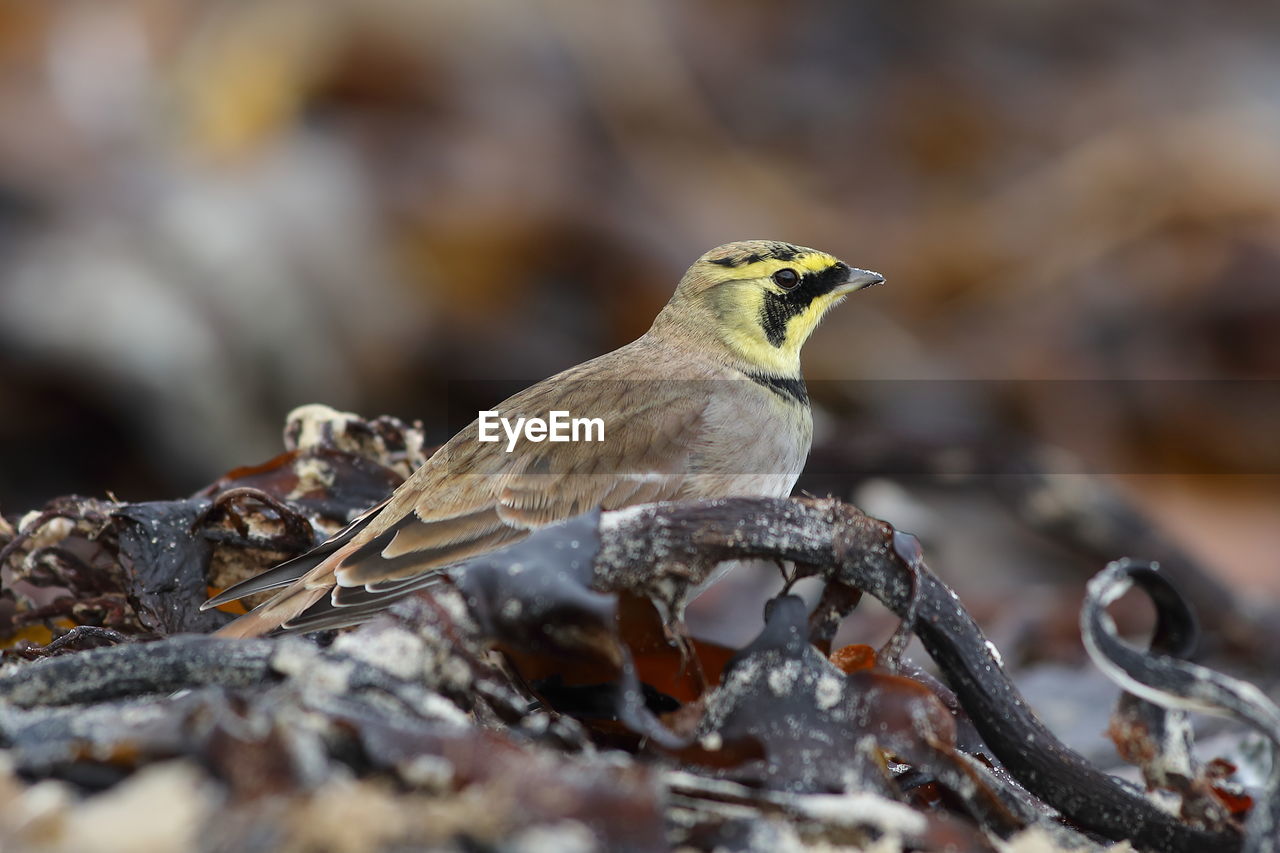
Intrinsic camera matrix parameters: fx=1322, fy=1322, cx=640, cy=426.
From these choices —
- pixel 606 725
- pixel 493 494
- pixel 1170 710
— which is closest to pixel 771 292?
pixel 493 494

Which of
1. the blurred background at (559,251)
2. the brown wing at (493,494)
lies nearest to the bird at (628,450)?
the brown wing at (493,494)

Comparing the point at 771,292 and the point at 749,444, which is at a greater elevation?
the point at 771,292

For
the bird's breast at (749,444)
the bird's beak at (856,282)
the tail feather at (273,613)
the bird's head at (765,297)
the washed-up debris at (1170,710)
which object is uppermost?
the bird's beak at (856,282)

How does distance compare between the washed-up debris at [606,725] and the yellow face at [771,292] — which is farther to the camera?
the yellow face at [771,292]

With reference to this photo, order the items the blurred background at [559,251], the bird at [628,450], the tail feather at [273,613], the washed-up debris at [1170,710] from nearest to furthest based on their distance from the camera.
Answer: the washed-up debris at [1170,710] < the tail feather at [273,613] < the bird at [628,450] < the blurred background at [559,251]

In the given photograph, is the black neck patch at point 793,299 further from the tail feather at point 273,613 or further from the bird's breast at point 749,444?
the tail feather at point 273,613

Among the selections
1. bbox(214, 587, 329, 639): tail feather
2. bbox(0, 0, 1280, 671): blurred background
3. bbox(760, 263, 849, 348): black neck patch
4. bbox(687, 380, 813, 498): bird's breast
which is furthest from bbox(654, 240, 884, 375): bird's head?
bbox(214, 587, 329, 639): tail feather

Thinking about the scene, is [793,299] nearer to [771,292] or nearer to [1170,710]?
[771,292]

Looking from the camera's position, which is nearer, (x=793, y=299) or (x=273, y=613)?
(x=273, y=613)
